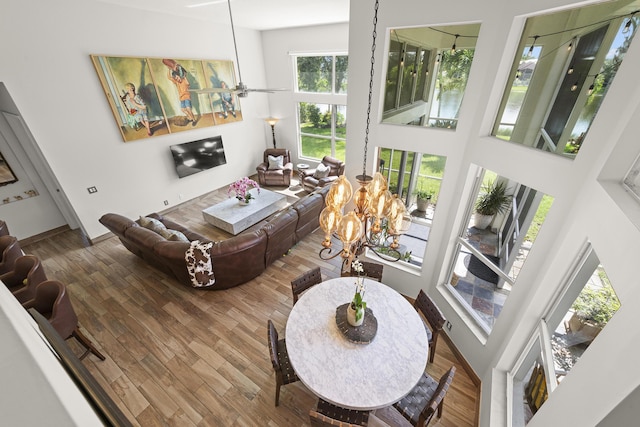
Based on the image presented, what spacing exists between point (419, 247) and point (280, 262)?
8.05 ft

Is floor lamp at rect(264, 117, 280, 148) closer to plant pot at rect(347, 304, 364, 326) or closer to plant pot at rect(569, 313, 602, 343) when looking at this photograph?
plant pot at rect(347, 304, 364, 326)

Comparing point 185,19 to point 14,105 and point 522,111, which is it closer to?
point 14,105

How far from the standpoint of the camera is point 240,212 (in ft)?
18.6

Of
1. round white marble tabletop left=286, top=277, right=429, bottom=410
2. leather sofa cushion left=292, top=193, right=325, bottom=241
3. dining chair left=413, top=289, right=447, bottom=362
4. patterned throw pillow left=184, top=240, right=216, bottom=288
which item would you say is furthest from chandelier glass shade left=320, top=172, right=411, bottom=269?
leather sofa cushion left=292, top=193, right=325, bottom=241

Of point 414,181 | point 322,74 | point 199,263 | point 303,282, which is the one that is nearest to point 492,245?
point 414,181

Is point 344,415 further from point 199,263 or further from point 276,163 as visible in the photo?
point 276,163

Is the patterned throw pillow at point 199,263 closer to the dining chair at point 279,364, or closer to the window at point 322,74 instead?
the dining chair at point 279,364

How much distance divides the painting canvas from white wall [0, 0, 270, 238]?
0.15 metres

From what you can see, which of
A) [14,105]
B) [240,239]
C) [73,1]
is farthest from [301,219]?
[73,1]

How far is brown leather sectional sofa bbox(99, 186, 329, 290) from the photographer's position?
356 centimetres

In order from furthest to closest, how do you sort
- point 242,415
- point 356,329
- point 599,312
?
point 242,415 → point 356,329 → point 599,312

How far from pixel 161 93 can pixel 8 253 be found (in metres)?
3.90

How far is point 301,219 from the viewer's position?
15.1 ft

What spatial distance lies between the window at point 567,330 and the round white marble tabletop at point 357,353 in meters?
0.85
